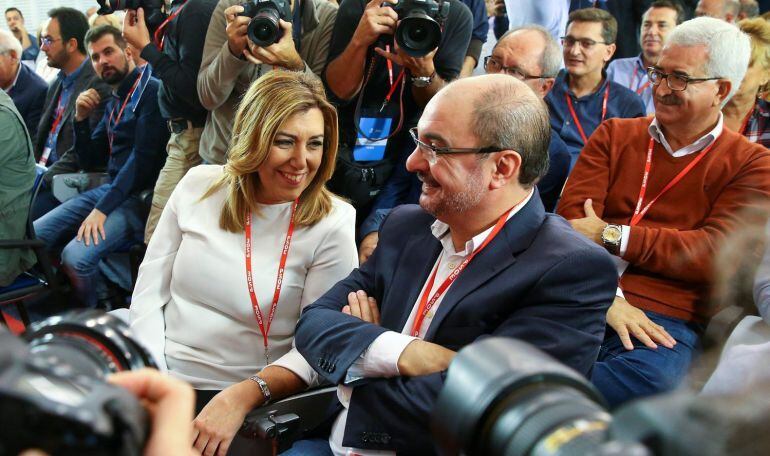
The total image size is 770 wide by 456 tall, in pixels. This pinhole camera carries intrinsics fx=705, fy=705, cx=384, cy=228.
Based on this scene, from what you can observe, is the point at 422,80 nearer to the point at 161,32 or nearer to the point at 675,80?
the point at 675,80

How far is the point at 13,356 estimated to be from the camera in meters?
0.50

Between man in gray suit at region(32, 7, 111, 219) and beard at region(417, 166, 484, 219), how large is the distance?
9.90ft

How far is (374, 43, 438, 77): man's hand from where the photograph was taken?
93.0 inches

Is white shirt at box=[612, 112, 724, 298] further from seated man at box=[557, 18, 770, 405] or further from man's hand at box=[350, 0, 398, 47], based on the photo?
man's hand at box=[350, 0, 398, 47]

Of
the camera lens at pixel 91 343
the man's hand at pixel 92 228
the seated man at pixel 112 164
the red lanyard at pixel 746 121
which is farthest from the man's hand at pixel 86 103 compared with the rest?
the camera lens at pixel 91 343

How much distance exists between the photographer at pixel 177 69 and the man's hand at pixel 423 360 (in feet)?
5.72

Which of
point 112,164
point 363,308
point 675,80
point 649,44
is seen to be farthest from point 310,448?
point 649,44

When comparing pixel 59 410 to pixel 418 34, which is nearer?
pixel 59 410

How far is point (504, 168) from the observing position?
149cm

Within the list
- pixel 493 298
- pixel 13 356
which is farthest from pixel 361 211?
pixel 13 356

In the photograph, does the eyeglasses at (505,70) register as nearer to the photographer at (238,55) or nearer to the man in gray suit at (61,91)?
the photographer at (238,55)

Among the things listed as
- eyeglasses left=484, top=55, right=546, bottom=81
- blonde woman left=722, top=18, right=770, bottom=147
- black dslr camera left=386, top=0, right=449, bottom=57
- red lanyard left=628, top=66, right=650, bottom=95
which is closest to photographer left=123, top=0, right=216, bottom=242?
black dslr camera left=386, top=0, right=449, bottom=57

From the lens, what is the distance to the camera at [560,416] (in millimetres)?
413

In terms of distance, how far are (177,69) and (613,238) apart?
174 centimetres
